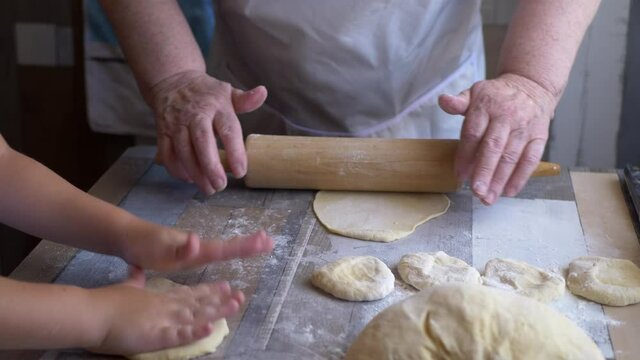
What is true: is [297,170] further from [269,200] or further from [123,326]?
[123,326]

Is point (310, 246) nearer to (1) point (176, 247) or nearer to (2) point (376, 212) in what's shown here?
(2) point (376, 212)

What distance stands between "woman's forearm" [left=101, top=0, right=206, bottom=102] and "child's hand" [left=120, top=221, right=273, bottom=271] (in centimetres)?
46

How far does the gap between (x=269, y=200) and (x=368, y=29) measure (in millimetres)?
384

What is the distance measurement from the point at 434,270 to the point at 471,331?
0.26m

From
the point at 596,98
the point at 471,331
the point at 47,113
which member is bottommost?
the point at 47,113

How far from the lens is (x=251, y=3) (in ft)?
5.14

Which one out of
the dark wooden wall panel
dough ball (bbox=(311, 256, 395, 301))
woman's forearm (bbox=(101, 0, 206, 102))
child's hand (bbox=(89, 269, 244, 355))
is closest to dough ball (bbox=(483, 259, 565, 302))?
dough ball (bbox=(311, 256, 395, 301))

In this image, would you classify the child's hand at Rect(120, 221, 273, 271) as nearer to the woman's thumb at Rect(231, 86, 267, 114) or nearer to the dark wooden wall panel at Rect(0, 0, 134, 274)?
the woman's thumb at Rect(231, 86, 267, 114)

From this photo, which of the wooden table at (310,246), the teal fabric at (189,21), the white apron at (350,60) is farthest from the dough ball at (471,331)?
the teal fabric at (189,21)

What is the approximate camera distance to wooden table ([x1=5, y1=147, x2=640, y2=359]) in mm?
→ 1071

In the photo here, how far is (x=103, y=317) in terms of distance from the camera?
98 centimetres

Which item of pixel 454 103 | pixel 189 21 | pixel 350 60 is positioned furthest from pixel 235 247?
pixel 189 21

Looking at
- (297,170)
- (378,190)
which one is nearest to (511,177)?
(378,190)

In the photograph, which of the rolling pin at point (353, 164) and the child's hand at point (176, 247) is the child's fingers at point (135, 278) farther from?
the rolling pin at point (353, 164)
